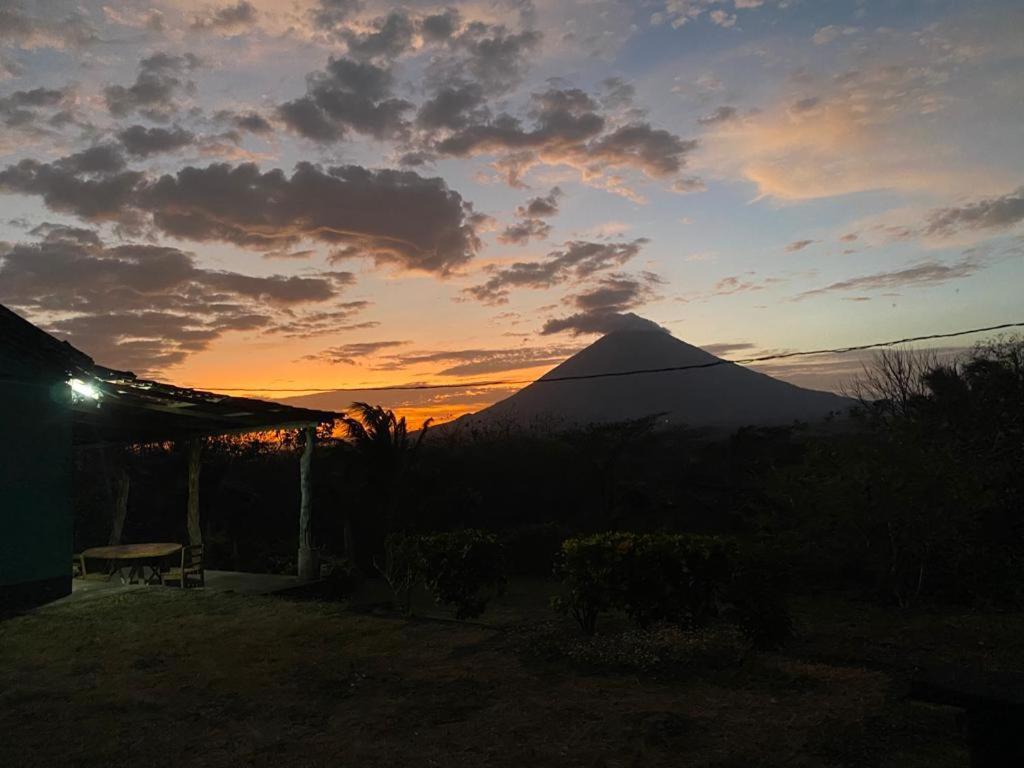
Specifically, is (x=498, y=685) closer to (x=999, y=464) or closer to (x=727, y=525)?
(x=999, y=464)

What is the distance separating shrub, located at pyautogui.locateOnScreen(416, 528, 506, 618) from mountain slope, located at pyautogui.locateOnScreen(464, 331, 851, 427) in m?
80.7

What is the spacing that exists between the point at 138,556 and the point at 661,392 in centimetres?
10868

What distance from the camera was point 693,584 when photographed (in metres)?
8.34

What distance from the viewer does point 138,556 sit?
1257 cm

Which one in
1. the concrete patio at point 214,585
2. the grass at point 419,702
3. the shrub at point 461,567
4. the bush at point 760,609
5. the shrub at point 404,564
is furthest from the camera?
the concrete patio at point 214,585

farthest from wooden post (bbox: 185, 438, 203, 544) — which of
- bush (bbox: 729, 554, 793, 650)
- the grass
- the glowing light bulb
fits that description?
bush (bbox: 729, 554, 793, 650)

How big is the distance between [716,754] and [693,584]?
3553 mm

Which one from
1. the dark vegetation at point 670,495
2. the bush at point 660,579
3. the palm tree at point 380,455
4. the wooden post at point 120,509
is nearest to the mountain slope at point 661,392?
the dark vegetation at point 670,495

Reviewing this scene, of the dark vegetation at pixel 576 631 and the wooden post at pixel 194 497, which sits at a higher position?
the wooden post at pixel 194 497

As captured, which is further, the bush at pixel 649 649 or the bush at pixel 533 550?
the bush at pixel 533 550

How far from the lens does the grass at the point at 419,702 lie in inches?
197

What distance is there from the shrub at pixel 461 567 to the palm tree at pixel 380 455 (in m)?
8.27

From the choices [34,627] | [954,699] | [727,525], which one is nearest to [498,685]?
[954,699]

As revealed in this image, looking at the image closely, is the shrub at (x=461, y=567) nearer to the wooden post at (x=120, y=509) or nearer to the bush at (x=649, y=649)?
the bush at (x=649, y=649)
